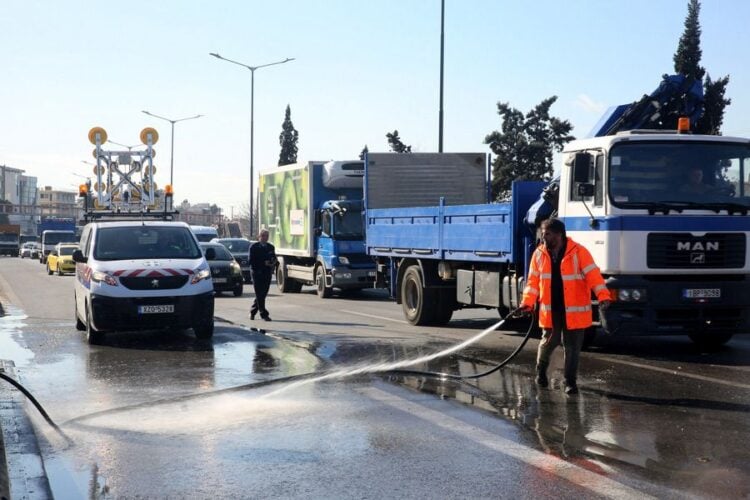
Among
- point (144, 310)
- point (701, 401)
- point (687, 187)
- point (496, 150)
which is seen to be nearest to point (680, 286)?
point (687, 187)

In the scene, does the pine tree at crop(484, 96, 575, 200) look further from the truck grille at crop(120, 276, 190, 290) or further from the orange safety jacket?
the orange safety jacket

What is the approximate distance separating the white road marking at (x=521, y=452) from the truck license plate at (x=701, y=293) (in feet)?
13.5

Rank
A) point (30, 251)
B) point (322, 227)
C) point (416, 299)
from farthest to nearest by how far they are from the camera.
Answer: point (30, 251) < point (322, 227) < point (416, 299)

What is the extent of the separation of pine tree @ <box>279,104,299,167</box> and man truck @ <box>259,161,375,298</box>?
2285 inches

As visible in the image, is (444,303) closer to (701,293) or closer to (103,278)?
(103,278)

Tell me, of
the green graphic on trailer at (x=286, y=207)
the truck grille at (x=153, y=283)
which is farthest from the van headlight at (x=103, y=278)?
the green graphic on trailer at (x=286, y=207)

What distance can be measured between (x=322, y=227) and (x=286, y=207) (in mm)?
2620

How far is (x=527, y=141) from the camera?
40.7 m

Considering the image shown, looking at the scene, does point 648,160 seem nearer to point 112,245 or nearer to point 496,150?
point 112,245

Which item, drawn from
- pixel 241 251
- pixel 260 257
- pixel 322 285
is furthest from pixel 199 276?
pixel 241 251

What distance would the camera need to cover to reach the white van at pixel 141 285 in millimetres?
14023

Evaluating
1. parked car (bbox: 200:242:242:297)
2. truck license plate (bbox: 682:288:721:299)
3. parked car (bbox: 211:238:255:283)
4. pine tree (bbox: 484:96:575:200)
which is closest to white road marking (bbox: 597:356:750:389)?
truck license plate (bbox: 682:288:721:299)

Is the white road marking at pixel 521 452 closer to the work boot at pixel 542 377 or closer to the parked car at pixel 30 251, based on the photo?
the work boot at pixel 542 377

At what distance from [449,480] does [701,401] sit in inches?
145
